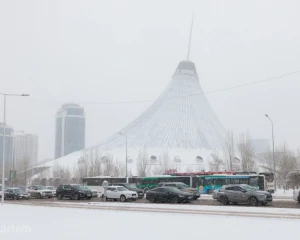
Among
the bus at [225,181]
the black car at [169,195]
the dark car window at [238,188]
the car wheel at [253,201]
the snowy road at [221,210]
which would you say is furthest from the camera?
the bus at [225,181]

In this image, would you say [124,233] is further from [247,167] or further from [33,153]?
[33,153]

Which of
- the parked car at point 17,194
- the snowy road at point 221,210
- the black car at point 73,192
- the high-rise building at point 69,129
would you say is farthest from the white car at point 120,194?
the high-rise building at point 69,129

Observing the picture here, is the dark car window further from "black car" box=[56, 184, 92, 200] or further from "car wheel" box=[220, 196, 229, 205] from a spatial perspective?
"black car" box=[56, 184, 92, 200]

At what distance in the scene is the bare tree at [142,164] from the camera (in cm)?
6806

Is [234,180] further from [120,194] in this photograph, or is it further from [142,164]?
[142,164]

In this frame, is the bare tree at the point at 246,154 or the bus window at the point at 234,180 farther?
the bare tree at the point at 246,154

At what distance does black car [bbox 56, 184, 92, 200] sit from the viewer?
33.3 metres

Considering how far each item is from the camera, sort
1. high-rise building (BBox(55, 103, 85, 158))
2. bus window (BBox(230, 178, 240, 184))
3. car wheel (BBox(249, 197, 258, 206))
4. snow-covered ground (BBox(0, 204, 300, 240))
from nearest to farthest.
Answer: snow-covered ground (BBox(0, 204, 300, 240))
car wheel (BBox(249, 197, 258, 206))
bus window (BBox(230, 178, 240, 184))
high-rise building (BBox(55, 103, 85, 158))

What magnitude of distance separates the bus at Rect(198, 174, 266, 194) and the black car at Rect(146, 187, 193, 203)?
41.5 ft

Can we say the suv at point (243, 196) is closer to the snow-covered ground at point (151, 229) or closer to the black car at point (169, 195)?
the black car at point (169, 195)

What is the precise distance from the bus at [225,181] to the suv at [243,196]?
499 inches

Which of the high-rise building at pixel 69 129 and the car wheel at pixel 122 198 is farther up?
the high-rise building at pixel 69 129

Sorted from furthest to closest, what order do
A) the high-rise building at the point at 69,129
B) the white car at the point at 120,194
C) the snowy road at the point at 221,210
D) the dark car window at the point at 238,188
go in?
the high-rise building at the point at 69,129 < the white car at the point at 120,194 < the dark car window at the point at 238,188 < the snowy road at the point at 221,210

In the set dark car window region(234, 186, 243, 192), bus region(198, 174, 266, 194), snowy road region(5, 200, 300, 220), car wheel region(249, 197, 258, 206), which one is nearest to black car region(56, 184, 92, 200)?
snowy road region(5, 200, 300, 220)
